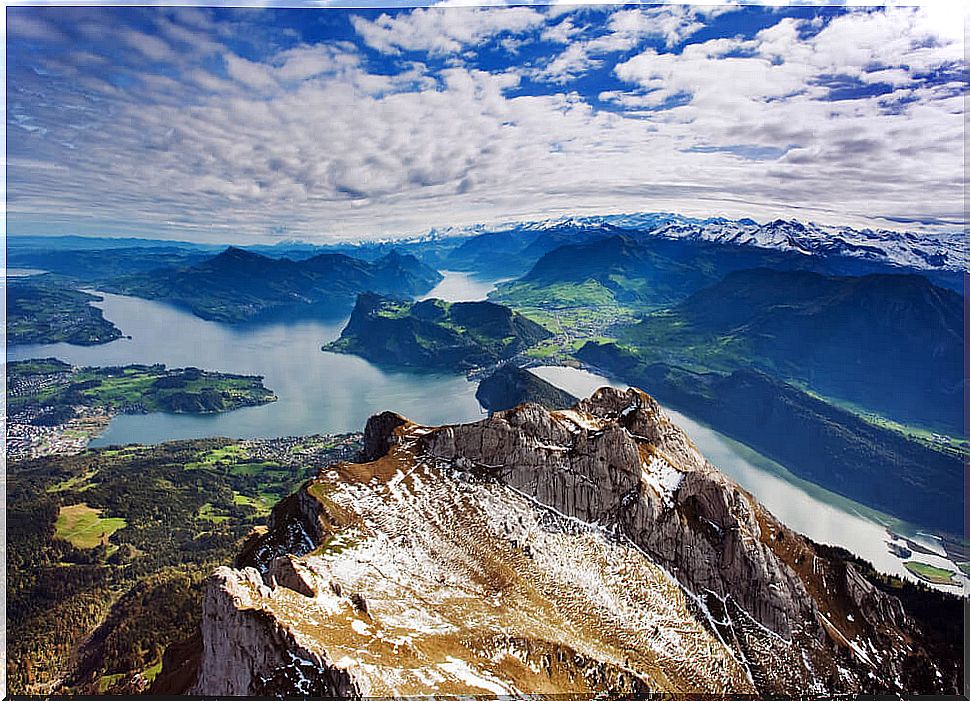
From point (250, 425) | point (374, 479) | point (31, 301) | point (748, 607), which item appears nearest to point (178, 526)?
point (250, 425)

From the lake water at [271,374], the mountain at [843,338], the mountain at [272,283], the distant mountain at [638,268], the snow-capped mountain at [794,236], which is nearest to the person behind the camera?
the lake water at [271,374]

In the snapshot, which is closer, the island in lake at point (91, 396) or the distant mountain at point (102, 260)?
the island in lake at point (91, 396)

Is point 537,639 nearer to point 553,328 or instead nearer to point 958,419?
point 958,419

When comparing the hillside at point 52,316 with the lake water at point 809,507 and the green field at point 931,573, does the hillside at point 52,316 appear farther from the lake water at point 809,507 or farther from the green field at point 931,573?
the green field at point 931,573

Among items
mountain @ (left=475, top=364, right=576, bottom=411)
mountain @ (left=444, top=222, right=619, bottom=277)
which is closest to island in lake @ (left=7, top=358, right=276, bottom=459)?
mountain @ (left=475, top=364, right=576, bottom=411)

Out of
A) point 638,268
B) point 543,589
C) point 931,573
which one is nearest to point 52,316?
point 543,589

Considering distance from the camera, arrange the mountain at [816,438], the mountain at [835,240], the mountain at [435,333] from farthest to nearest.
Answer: the mountain at [835,240]
the mountain at [435,333]
the mountain at [816,438]

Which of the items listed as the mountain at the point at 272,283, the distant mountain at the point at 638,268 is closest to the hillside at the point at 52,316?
the mountain at the point at 272,283
